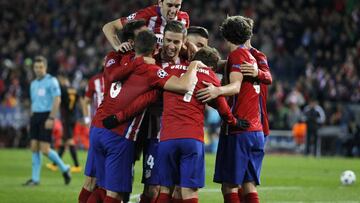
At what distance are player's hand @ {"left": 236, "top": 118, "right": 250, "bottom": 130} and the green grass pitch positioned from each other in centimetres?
365

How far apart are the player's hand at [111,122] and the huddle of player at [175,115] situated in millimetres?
11

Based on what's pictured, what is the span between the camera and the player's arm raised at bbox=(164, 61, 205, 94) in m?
8.91

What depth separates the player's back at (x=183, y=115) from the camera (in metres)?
8.92

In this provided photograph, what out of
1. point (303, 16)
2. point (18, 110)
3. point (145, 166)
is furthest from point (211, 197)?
point (303, 16)

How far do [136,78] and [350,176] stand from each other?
783 centimetres

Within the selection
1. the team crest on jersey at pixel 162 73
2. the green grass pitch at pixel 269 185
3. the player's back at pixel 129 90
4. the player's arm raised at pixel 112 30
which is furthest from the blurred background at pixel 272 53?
the team crest on jersey at pixel 162 73

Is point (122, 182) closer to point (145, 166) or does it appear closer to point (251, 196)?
point (145, 166)

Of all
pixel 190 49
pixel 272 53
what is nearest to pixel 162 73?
pixel 190 49

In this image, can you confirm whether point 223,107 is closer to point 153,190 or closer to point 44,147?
point 153,190

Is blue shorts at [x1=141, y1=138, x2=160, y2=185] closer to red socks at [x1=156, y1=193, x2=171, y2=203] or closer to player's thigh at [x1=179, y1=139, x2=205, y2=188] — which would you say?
red socks at [x1=156, y1=193, x2=171, y2=203]

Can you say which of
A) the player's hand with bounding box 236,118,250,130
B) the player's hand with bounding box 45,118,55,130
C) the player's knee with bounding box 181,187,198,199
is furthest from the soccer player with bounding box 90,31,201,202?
the player's hand with bounding box 45,118,55,130

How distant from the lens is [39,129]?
616 inches

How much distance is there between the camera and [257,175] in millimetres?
9633

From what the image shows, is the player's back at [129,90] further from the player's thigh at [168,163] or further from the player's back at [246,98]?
the player's back at [246,98]
